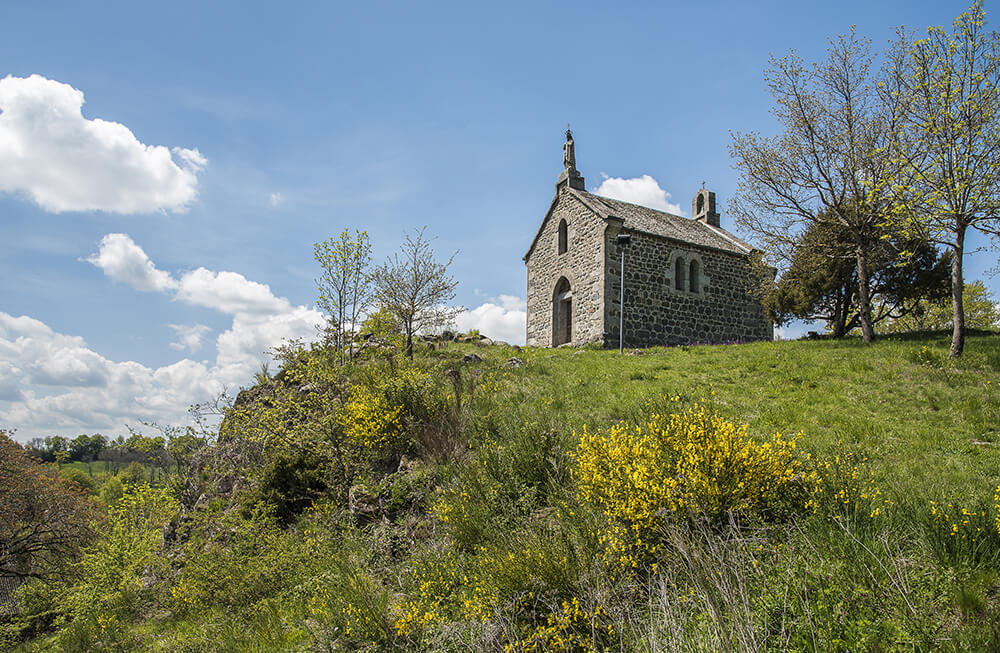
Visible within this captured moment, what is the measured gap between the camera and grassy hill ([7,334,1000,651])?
370cm

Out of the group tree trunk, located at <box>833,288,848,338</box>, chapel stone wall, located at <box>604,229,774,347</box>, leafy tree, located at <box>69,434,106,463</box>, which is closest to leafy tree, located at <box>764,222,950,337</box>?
tree trunk, located at <box>833,288,848,338</box>

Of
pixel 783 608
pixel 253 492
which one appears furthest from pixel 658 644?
pixel 253 492

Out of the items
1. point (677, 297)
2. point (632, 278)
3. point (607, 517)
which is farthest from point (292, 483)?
point (677, 297)

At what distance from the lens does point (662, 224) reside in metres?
23.2

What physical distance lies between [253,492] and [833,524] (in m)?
10.7

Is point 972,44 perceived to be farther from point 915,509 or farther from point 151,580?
point 151,580

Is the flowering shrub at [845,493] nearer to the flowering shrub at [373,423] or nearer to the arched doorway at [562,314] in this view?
the flowering shrub at [373,423]

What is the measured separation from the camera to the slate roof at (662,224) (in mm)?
21672

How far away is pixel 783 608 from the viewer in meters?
3.51

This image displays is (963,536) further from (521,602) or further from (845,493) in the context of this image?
(521,602)

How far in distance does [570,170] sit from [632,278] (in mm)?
6257

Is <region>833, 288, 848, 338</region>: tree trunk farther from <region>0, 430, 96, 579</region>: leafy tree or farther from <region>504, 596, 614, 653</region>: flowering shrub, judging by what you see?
<region>0, 430, 96, 579</region>: leafy tree

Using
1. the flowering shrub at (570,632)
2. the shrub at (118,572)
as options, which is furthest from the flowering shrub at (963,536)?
the shrub at (118,572)

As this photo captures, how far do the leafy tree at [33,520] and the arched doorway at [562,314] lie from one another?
1996 centimetres
